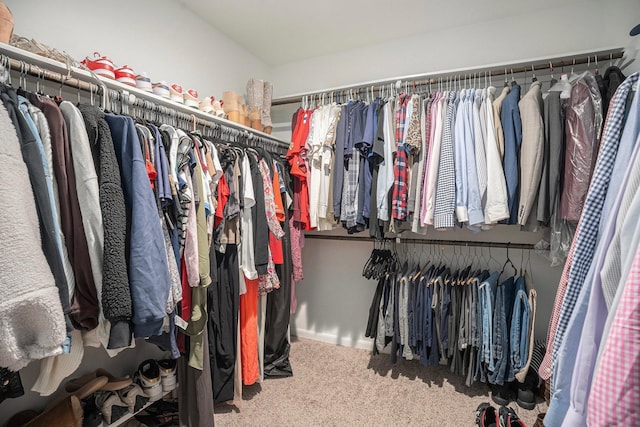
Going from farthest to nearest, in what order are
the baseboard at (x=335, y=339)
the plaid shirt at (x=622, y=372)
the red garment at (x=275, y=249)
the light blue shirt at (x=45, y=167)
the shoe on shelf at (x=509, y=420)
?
the baseboard at (x=335, y=339) → the red garment at (x=275, y=249) → the shoe on shelf at (x=509, y=420) → the light blue shirt at (x=45, y=167) → the plaid shirt at (x=622, y=372)

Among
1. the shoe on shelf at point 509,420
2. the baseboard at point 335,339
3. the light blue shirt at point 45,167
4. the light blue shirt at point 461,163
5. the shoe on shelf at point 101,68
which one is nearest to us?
the light blue shirt at point 45,167

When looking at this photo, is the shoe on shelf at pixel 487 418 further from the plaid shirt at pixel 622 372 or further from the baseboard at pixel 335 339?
the plaid shirt at pixel 622 372

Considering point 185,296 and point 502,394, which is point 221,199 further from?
point 502,394

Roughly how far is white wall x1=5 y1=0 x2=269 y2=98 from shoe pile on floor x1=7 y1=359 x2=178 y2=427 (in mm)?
1544

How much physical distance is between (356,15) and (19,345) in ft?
7.47

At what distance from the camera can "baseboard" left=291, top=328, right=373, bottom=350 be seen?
7.98 feet

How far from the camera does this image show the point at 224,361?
64.9 inches

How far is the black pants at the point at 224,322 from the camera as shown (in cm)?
157

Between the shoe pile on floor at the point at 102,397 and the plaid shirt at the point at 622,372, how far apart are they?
1628 mm

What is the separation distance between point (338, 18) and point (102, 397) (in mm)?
2489

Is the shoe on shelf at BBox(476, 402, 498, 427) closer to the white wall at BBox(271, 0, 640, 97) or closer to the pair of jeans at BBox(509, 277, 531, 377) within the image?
the pair of jeans at BBox(509, 277, 531, 377)

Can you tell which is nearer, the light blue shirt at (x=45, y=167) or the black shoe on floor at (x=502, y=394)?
the light blue shirt at (x=45, y=167)

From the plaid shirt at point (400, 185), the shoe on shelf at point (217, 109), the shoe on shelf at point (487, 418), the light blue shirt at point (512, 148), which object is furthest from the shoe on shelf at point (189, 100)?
the shoe on shelf at point (487, 418)

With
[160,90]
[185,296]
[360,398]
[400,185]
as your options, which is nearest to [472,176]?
[400,185]
